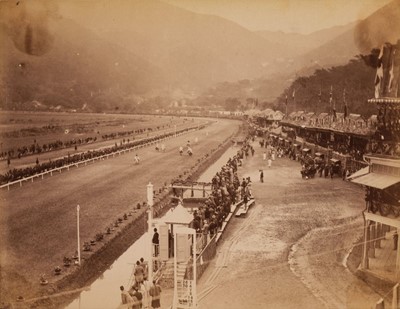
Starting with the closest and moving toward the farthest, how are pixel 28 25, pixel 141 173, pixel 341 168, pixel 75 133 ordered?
1. pixel 28 25
2. pixel 341 168
3. pixel 141 173
4. pixel 75 133

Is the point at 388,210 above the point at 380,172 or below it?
below

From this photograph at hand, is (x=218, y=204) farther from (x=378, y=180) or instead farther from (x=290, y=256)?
(x=378, y=180)

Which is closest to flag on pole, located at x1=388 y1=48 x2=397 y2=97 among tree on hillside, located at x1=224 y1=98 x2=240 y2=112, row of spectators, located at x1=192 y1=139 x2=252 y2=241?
row of spectators, located at x1=192 y1=139 x2=252 y2=241

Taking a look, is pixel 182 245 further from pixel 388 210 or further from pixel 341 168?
pixel 341 168

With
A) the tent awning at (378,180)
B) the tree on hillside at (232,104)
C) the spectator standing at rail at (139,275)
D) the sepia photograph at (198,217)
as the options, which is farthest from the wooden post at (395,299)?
the tree on hillside at (232,104)

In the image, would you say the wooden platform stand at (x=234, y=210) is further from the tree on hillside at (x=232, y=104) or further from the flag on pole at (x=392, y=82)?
the tree on hillside at (x=232, y=104)

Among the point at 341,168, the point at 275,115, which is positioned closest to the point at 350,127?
the point at 341,168
